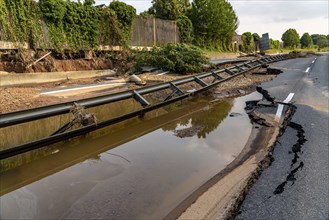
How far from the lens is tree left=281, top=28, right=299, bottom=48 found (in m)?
94.8

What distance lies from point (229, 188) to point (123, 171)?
158 cm

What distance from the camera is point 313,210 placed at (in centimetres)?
287

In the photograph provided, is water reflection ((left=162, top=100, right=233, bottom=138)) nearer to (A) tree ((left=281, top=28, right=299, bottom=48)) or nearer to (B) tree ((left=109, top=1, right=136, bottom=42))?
(B) tree ((left=109, top=1, right=136, bottom=42))

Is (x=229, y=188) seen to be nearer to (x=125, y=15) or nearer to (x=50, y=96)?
(x=50, y=96)

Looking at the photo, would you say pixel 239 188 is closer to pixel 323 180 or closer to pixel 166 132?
pixel 323 180

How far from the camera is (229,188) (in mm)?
3459

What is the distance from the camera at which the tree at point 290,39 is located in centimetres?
9481

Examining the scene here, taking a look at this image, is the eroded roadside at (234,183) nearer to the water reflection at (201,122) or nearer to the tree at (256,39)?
the water reflection at (201,122)

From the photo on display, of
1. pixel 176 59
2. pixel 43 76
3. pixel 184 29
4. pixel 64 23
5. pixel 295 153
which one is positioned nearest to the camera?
pixel 295 153

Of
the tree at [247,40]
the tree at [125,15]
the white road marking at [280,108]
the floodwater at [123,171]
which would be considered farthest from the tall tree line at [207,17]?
the floodwater at [123,171]

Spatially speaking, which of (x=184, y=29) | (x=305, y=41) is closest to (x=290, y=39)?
(x=305, y=41)

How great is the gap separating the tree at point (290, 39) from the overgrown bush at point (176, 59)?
91.8 metres

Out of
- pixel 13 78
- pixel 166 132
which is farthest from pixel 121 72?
pixel 166 132

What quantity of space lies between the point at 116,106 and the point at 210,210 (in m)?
5.76
